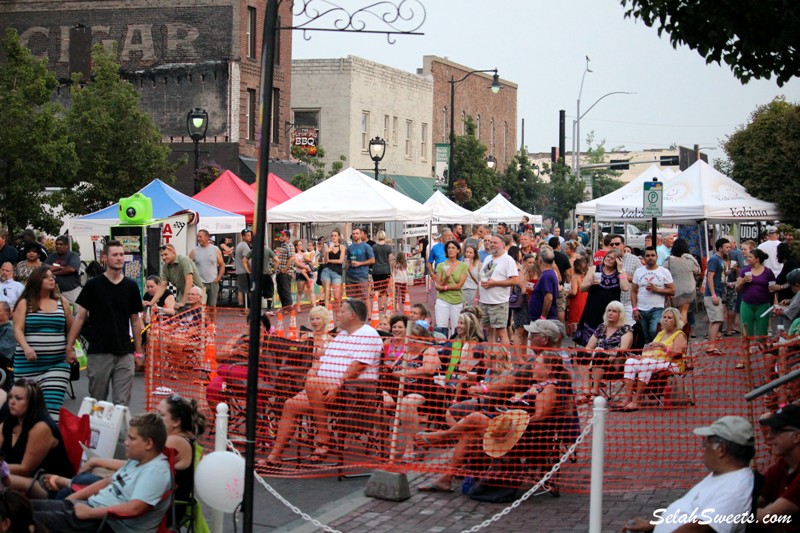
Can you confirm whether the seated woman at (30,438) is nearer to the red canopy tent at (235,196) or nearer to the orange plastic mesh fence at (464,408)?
the orange plastic mesh fence at (464,408)

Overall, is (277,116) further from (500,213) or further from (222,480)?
(222,480)

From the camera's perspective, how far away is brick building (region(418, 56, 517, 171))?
57.2 metres

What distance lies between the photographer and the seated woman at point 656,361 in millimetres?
9453

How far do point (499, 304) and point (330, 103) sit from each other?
33647mm

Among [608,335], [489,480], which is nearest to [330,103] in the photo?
[608,335]

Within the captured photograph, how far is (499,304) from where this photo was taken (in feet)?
51.0

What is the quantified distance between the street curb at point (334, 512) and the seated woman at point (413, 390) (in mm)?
510

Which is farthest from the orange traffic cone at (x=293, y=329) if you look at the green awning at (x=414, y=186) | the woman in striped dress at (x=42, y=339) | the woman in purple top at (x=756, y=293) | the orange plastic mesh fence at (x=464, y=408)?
the green awning at (x=414, y=186)

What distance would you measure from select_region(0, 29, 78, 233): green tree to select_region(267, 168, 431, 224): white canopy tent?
6518mm

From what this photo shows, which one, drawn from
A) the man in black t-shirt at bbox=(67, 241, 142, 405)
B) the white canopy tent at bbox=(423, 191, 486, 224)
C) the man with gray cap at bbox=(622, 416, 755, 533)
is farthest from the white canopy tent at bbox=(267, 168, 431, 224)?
the man with gray cap at bbox=(622, 416, 755, 533)

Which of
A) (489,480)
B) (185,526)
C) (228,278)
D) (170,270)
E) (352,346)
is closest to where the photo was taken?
(185,526)

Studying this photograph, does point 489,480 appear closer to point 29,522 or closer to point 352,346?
point 352,346

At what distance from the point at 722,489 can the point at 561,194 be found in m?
53.9

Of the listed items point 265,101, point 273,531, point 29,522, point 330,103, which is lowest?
point 273,531
